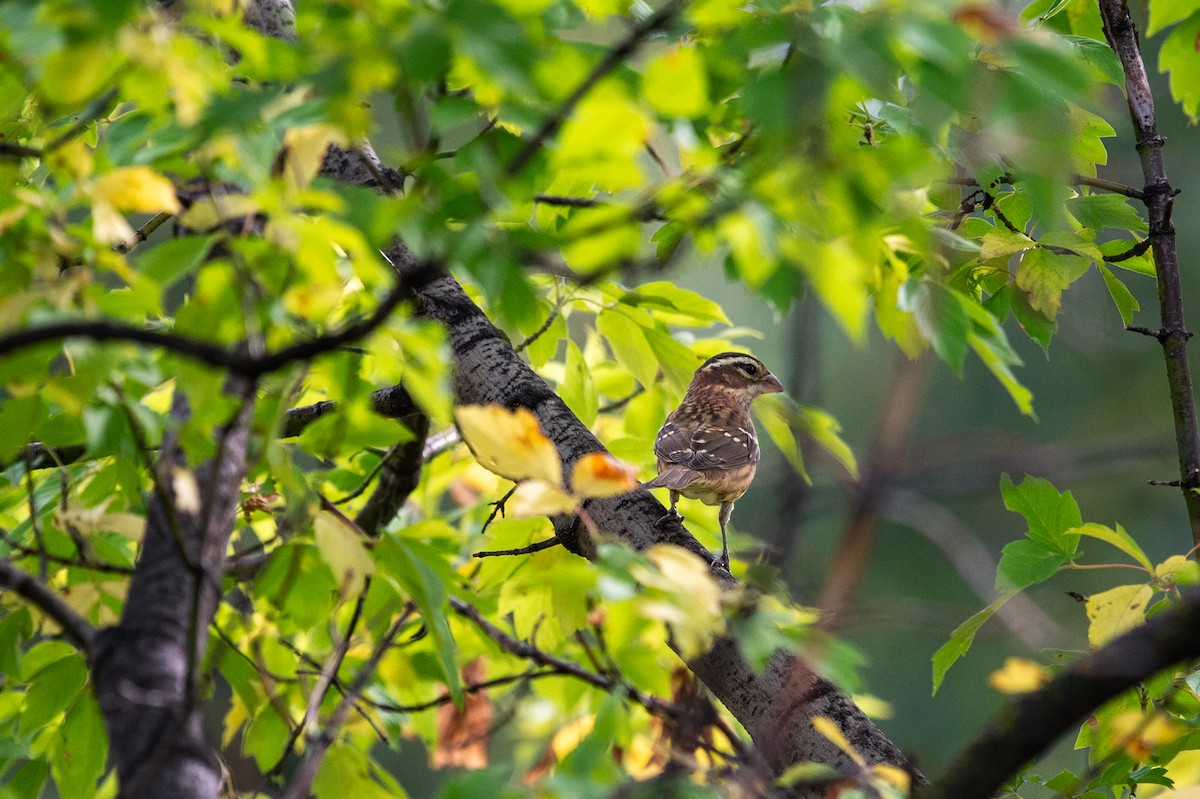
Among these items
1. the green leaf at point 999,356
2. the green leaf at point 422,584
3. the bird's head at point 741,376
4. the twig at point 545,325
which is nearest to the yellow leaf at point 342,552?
the green leaf at point 422,584

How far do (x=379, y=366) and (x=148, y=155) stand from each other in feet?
4.30

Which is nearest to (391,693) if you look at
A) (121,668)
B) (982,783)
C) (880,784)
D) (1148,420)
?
(121,668)

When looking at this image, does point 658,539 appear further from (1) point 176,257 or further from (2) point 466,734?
(2) point 466,734

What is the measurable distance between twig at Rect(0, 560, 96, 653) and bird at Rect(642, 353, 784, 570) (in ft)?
5.98

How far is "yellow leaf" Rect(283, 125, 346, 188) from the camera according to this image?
151cm

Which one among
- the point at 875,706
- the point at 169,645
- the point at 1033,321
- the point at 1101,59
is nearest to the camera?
the point at 169,645

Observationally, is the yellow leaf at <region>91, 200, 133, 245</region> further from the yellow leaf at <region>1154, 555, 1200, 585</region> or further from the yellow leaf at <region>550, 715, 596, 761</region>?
the yellow leaf at <region>550, 715, 596, 761</region>

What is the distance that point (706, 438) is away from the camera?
13.6 ft

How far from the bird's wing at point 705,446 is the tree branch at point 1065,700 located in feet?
7.68

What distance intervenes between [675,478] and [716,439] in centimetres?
58

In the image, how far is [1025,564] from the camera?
2234mm

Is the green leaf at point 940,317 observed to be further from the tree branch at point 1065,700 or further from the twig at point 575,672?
the twig at point 575,672

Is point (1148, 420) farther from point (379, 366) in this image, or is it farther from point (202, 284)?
point (202, 284)

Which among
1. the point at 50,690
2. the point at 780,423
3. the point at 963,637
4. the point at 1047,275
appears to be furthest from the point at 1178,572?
the point at 50,690
